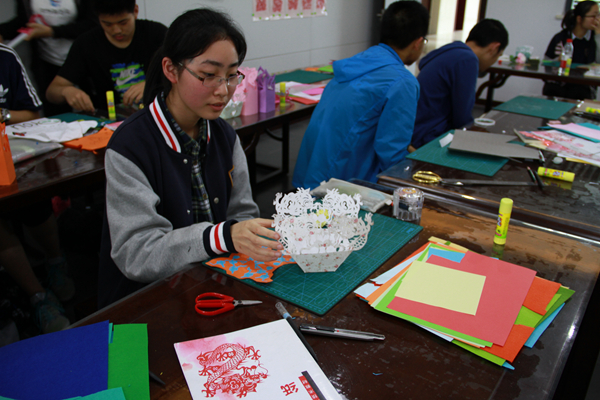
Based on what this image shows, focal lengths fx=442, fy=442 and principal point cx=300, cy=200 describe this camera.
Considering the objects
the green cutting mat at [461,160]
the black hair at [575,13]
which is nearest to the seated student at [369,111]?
the green cutting mat at [461,160]

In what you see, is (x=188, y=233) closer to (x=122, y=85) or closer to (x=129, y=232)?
(x=129, y=232)

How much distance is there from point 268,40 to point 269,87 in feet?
6.96

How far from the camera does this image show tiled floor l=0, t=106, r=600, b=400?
6.42 ft

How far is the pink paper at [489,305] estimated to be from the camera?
2.81 feet

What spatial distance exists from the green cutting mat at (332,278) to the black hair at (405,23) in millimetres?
1327

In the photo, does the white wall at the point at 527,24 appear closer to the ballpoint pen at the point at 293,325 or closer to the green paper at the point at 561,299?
the green paper at the point at 561,299

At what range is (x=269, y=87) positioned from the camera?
2613 mm

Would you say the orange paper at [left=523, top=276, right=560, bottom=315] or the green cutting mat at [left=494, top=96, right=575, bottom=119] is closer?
the orange paper at [left=523, top=276, right=560, bottom=315]

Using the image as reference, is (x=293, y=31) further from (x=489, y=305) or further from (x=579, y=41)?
(x=489, y=305)

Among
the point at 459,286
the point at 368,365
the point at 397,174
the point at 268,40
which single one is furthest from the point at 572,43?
the point at 368,365

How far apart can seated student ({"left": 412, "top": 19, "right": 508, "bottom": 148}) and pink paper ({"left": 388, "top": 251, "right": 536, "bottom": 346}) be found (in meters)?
1.59

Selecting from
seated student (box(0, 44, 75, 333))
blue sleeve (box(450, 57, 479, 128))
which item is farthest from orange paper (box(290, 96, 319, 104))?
seated student (box(0, 44, 75, 333))

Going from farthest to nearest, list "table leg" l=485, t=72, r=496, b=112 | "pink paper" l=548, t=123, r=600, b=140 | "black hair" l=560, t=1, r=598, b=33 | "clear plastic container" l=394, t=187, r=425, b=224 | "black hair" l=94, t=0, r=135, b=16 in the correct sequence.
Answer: "table leg" l=485, t=72, r=496, b=112, "black hair" l=560, t=1, r=598, b=33, "black hair" l=94, t=0, r=135, b=16, "pink paper" l=548, t=123, r=600, b=140, "clear plastic container" l=394, t=187, r=425, b=224

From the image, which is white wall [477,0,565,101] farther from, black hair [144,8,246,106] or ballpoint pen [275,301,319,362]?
ballpoint pen [275,301,319,362]
